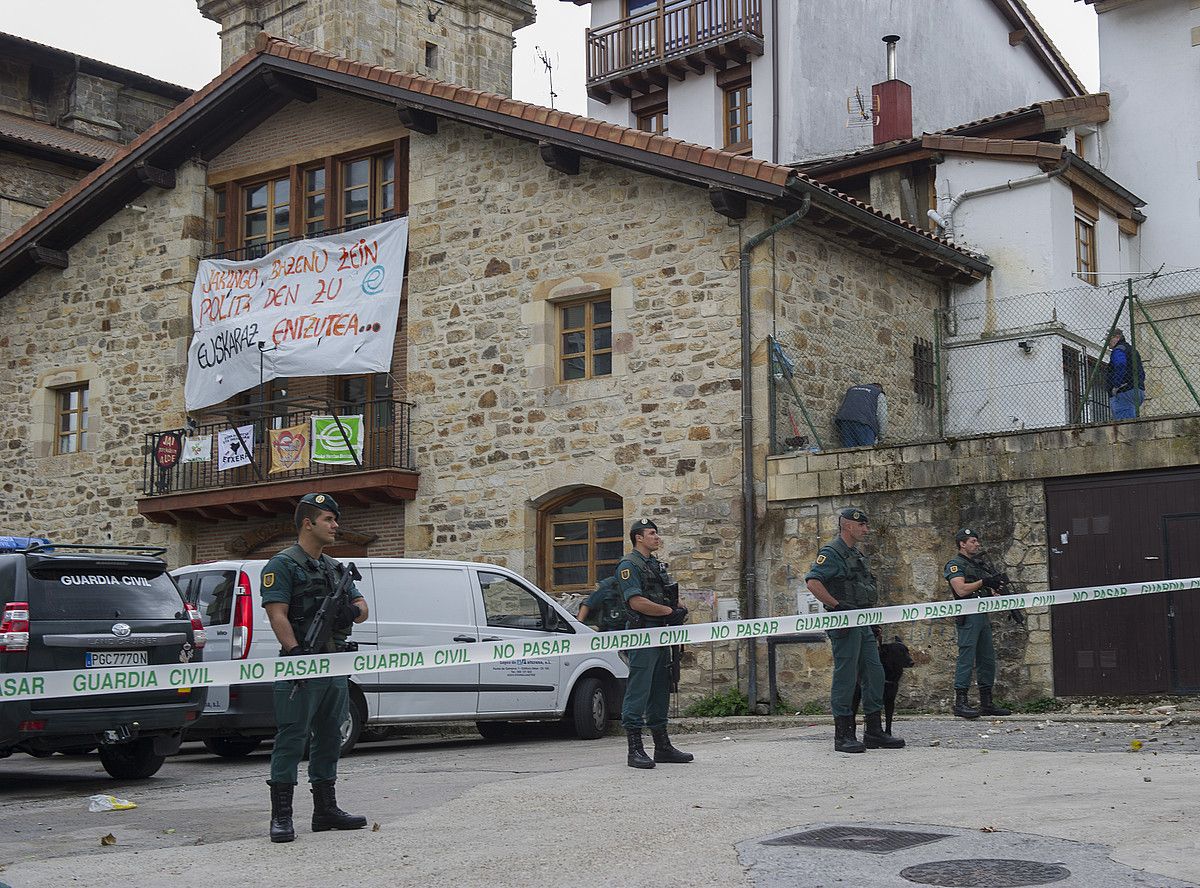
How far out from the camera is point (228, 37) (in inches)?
1519

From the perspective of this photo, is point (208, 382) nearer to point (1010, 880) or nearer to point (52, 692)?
point (52, 692)

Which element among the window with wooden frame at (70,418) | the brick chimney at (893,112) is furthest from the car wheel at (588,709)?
the brick chimney at (893,112)

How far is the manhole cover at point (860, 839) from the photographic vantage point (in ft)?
21.8

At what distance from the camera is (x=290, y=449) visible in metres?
19.5

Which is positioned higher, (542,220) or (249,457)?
(542,220)

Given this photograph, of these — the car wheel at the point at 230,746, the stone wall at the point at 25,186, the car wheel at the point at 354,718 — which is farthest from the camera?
the stone wall at the point at 25,186

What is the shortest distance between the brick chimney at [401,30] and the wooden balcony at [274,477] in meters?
16.5

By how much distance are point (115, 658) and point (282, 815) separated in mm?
3421

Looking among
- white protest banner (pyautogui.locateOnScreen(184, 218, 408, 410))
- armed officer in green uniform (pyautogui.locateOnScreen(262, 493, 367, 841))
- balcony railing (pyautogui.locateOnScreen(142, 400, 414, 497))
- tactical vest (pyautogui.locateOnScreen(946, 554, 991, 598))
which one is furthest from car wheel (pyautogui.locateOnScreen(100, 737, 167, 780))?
white protest banner (pyautogui.locateOnScreen(184, 218, 408, 410))

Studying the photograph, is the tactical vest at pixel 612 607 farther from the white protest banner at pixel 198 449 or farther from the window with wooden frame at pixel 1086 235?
the window with wooden frame at pixel 1086 235

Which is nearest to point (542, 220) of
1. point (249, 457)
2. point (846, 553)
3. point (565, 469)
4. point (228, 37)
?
point (565, 469)

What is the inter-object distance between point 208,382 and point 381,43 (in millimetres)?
17107

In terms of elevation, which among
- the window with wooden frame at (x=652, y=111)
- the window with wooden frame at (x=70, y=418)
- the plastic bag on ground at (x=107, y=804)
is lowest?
the plastic bag on ground at (x=107, y=804)

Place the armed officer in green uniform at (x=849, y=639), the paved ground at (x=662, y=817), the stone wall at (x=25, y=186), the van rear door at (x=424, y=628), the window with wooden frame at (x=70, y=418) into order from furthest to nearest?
the stone wall at (x=25, y=186), the window with wooden frame at (x=70, y=418), the van rear door at (x=424, y=628), the armed officer in green uniform at (x=849, y=639), the paved ground at (x=662, y=817)
